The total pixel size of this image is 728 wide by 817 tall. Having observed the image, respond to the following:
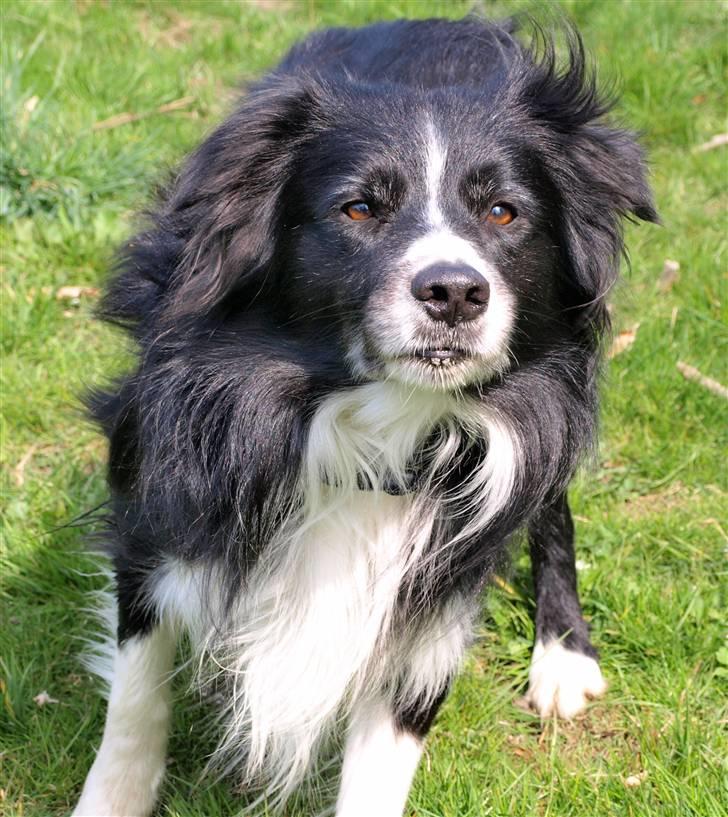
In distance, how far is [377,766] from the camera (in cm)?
268

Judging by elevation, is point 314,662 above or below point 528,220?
below

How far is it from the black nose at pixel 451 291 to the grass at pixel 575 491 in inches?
38.3

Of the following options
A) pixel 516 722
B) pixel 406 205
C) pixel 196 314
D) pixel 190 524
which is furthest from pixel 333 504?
pixel 516 722

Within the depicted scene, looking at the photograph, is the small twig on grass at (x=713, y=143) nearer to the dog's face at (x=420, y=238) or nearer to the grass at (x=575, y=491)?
the grass at (x=575, y=491)

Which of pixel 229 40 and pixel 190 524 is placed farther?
pixel 229 40

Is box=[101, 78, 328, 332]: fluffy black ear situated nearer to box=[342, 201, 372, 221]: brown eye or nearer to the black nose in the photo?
box=[342, 201, 372, 221]: brown eye

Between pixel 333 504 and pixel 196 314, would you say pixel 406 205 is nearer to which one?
pixel 196 314

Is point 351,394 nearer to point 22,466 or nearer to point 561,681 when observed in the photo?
point 561,681

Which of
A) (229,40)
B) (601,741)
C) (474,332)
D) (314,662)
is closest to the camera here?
(474,332)

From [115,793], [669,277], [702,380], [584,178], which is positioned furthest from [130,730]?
[669,277]

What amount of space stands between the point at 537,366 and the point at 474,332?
32 centimetres

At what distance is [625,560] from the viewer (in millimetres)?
3607

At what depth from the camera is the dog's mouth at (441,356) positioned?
91.4 inches

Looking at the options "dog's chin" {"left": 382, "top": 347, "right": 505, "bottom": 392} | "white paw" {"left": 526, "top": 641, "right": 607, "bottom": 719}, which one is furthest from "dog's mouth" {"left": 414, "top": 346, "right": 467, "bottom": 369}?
"white paw" {"left": 526, "top": 641, "right": 607, "bottom": 719}
